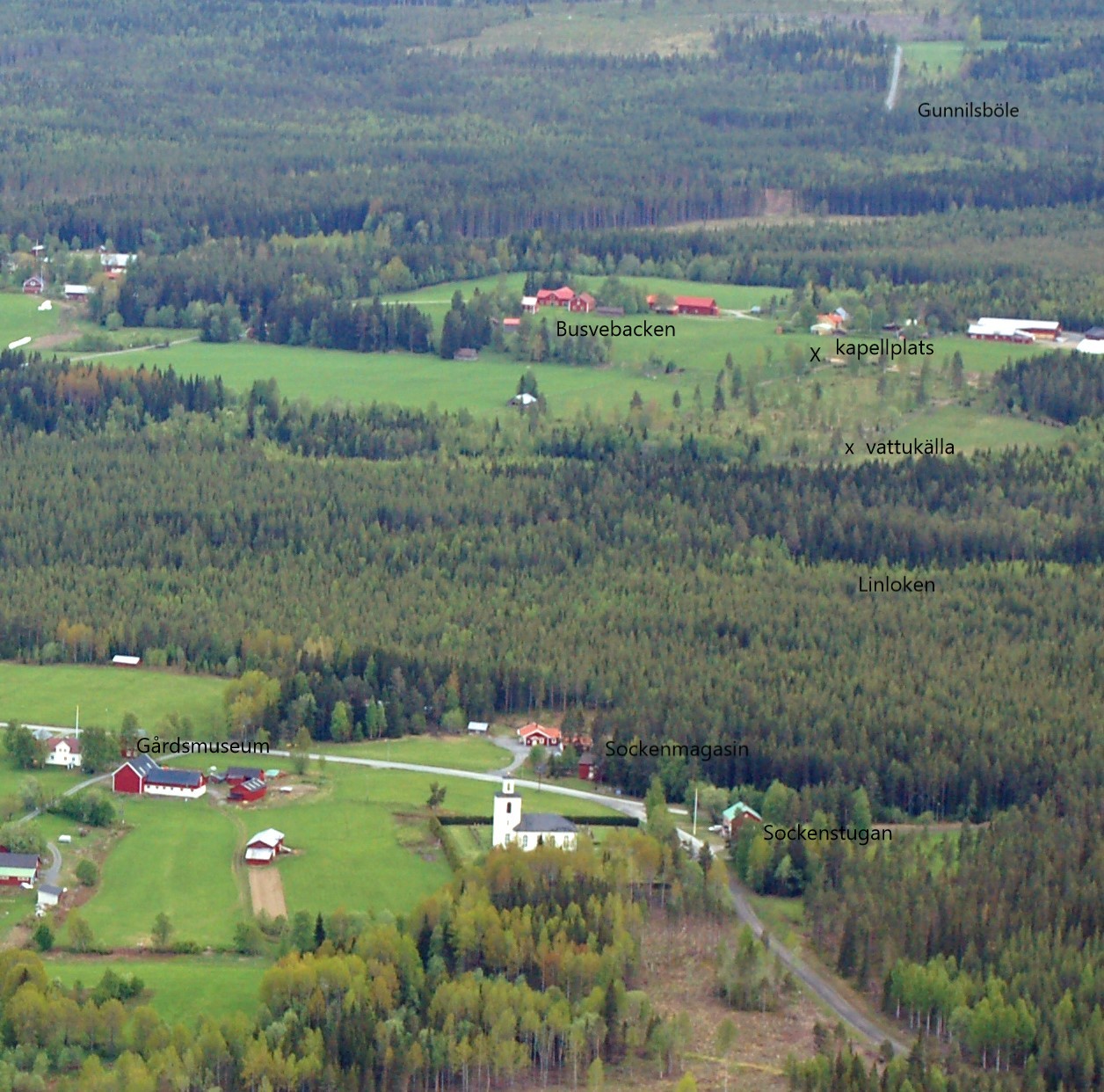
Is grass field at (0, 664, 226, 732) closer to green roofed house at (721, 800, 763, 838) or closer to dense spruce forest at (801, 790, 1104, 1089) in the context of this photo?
green roofed house at (721, 800, 763, 838)

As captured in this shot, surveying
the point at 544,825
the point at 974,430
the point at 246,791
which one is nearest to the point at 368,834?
the point at 246,791

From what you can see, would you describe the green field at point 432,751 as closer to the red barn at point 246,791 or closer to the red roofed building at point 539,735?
the red roofed building at point 539,735

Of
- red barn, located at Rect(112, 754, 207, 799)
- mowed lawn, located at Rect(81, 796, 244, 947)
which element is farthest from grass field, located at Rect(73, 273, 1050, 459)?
mowed lawn, located at Rect(81, 796, 244, 947)

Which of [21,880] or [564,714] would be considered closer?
[21,880]

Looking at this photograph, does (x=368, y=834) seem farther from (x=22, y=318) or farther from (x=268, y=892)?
(x=22, y=318)

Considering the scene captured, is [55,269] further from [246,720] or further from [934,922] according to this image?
[934,922]

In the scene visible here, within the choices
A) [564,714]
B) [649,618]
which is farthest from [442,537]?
[564,714]
